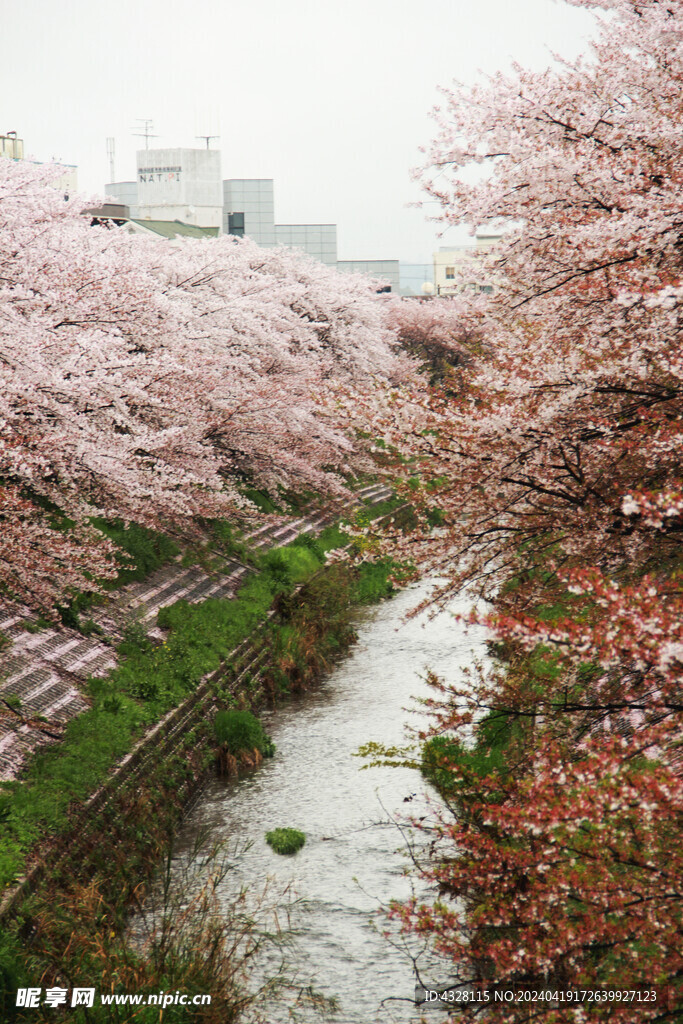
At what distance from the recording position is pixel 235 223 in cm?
10800

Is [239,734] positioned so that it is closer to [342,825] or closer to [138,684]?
[138,684]

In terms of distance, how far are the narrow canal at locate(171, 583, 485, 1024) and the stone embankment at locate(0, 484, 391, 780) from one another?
2.42 meters

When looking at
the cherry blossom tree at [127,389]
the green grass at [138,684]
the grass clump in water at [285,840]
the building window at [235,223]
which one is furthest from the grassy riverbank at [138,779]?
the building window at [235,223]

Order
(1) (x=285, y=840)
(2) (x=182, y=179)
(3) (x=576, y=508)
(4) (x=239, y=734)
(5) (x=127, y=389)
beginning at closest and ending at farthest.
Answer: (3) (x=576, y=508)
(1) (x=285, y=840)
(5) (x=127, y=389)
(4) (x=239, y=734)
(2) (x=182, y=179)

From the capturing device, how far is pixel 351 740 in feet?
49.4

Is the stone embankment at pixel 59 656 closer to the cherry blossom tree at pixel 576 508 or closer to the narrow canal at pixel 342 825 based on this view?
the narrow canal at pixel 342 825

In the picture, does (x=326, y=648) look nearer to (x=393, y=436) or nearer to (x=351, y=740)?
(x=351, y=740)

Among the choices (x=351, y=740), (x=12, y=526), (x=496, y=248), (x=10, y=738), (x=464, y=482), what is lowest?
(x=351, y=740)

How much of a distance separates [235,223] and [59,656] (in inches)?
3984

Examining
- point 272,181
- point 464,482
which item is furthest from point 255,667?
point 272,181

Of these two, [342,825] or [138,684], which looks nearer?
[342,825]

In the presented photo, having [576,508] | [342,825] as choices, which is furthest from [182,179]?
[576,508]

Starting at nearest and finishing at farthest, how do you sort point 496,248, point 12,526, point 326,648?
point 12,526
point 496,248
point 326,648

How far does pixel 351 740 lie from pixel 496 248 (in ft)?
26.2
